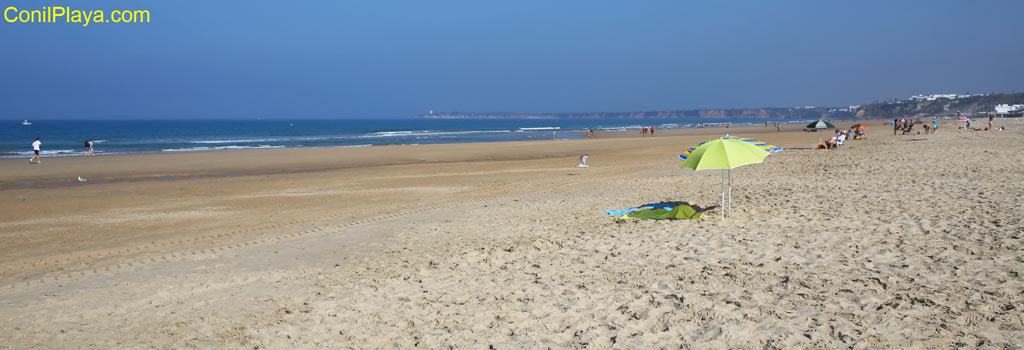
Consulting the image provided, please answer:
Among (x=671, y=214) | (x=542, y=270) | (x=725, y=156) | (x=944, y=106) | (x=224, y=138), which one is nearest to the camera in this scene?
(x=542, y=270)

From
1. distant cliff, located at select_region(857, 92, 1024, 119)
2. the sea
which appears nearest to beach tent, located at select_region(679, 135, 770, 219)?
the sea

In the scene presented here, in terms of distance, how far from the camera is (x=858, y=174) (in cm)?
1400

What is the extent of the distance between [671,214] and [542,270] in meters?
3.48

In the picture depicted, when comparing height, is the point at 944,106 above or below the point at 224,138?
above

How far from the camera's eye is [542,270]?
6750mm

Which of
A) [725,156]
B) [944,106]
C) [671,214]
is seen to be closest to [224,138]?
[671,214]

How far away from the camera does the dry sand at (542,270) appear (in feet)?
16.1

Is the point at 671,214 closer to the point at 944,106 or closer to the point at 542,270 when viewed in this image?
the point at 542,270

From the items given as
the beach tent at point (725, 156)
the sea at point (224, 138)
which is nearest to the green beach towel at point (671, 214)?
the beach tent at point (725, 156)

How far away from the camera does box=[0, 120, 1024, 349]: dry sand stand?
490 centimetres

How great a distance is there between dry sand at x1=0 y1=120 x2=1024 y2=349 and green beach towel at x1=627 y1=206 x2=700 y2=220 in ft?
1.24

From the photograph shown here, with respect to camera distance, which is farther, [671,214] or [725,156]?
[671,214]

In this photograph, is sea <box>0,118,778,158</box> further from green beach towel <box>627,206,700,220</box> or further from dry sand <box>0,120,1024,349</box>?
green beach towel <box>627,206,700,220</box>

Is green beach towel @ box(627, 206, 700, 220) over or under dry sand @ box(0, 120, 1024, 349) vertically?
over
